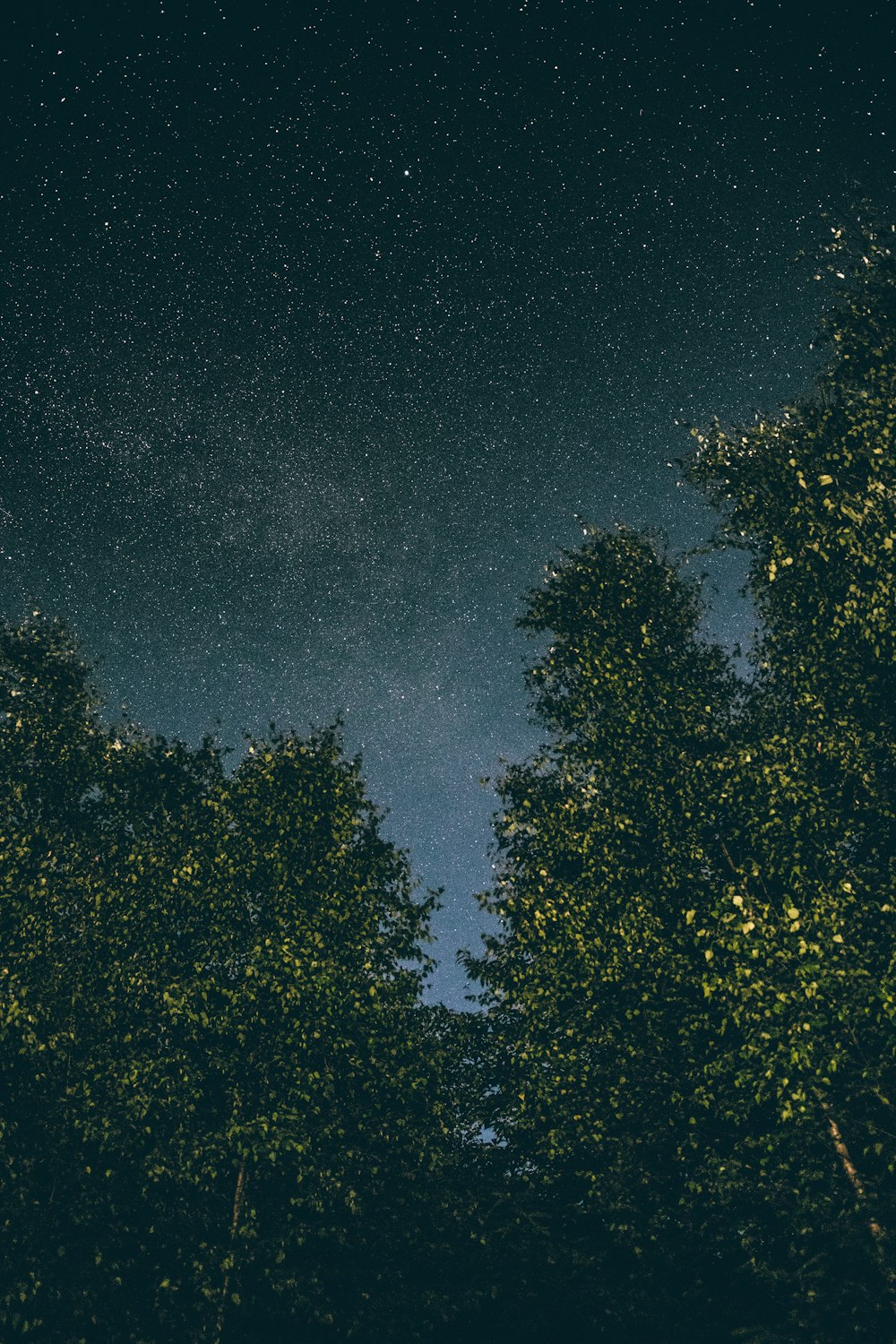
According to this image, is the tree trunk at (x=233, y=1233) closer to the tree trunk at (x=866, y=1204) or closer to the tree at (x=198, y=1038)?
the tree at (x=198, y=1038)

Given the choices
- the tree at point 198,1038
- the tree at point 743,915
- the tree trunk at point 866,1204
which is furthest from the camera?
the tree at point 198,1038

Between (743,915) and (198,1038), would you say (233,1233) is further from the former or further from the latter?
(743,915)

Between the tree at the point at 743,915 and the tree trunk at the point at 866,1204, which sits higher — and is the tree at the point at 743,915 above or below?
above

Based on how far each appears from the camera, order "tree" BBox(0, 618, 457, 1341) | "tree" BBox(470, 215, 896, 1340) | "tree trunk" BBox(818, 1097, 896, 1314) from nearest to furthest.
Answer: "tree trunk" BBox(818, 1097, 896, 1314) < "tree" BBox(470, 215, 896, 1340) < "tree" BBox(0, 618, 457, 1341)

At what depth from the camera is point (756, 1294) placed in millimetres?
13742

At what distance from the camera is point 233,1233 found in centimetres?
1438

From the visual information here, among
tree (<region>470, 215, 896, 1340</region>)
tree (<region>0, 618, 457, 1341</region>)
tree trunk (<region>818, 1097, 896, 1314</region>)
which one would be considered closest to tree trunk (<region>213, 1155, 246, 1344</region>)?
tree (<region>0, 618, 457, 1341</region>)

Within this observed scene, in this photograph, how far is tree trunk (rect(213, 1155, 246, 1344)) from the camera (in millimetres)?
13242

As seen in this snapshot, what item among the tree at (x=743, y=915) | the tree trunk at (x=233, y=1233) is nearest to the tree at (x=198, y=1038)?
the tree trunk at (x=233, y=1233)

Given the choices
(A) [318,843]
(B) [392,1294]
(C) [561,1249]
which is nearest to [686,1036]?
(C) [561,1249]

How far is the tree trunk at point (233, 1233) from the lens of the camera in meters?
13.2

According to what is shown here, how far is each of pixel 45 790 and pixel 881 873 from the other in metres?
19.4

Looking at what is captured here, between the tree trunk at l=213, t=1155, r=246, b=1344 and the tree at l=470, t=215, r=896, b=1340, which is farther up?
the tree at l=470, t=215, r=896, b=1340

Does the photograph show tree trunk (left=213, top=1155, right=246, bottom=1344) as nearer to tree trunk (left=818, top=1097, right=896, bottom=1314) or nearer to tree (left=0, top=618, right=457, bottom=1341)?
tree (left=0, top=618, right=457, bottom=1341)
